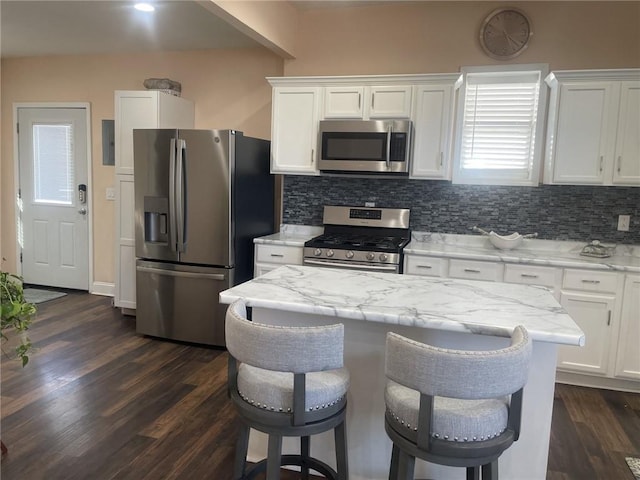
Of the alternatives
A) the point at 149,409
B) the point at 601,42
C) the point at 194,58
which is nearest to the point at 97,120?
the point at 194,58

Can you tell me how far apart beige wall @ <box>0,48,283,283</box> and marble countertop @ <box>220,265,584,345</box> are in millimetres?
2675

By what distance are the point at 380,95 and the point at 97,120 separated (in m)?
3.23

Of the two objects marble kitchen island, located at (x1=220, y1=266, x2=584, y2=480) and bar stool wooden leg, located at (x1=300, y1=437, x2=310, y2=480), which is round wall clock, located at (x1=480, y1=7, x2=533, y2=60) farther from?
bar stool wooden leg, located at (x1=300, y1=437, x2=310, y2=480)

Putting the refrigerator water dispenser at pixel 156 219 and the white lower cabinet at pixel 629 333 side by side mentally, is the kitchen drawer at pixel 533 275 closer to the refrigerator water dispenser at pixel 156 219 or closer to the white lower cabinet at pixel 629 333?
the white lower cabinet at pixel 629 333

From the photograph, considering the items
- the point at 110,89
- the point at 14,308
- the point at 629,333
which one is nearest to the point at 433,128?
the point at 629,333

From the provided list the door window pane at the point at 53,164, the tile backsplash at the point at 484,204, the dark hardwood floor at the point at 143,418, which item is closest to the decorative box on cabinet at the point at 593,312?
the dark hardwood floor at the point at 143,418

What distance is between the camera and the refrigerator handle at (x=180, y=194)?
3.59m

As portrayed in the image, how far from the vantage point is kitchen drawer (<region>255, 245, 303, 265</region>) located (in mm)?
3738

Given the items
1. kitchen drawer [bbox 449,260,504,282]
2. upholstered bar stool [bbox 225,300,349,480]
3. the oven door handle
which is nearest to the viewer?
upholstered bar stool [bbox 225,300,349,480]

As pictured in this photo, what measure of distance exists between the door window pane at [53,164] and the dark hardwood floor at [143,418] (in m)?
2.18

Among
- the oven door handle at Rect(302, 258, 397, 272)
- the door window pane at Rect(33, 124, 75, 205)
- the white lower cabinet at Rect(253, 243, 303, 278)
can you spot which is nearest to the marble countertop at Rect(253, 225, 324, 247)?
the white lower cabinet at Rect(253, 243, 303, 278)

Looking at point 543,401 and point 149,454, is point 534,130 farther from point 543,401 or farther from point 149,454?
point 149,454

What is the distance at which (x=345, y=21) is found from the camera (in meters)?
3.98

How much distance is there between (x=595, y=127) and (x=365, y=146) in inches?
63.7
